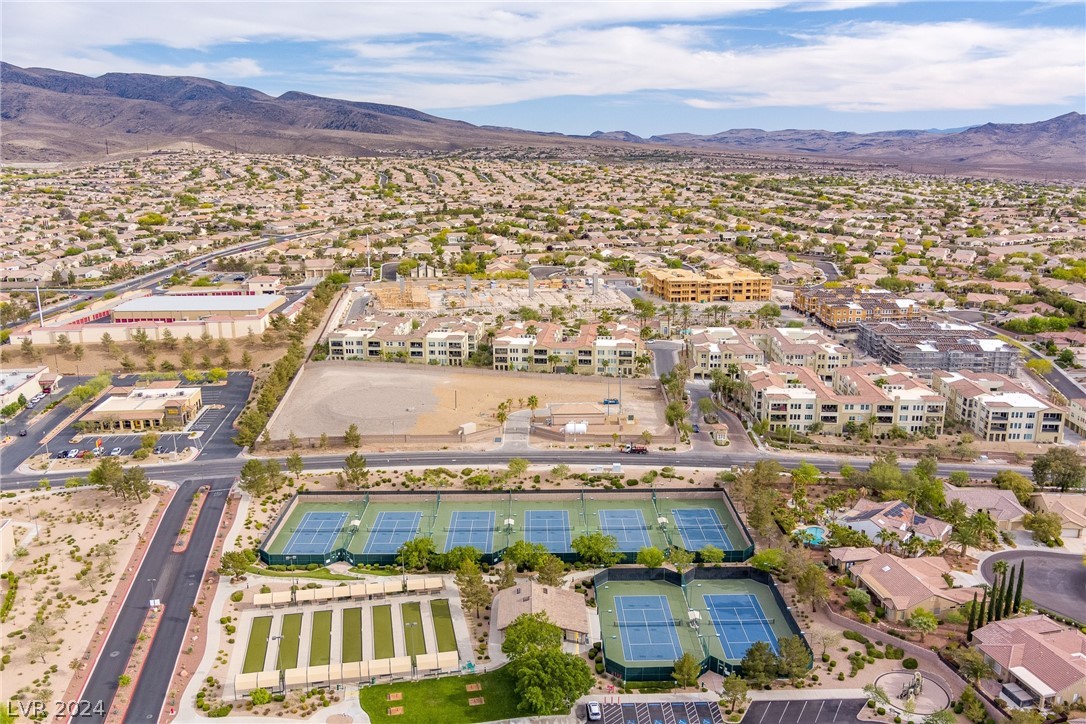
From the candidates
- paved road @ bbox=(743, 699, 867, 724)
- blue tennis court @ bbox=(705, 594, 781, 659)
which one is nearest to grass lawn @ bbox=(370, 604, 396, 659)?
blue tennis court @ bbox=(705, 594, 781, 659)

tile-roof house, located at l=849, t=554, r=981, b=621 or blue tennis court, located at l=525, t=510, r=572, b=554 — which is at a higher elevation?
tile-roof house, located at l=849, t=554, r=981, b=621

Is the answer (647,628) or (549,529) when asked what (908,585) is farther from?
(549,529)

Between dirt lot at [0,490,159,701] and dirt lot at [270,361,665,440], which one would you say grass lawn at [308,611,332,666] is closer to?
dirt lot at [0,490,159,701]

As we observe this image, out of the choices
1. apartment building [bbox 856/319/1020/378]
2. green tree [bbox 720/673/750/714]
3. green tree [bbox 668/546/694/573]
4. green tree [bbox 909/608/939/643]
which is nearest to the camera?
green tree [bbox 720/673/750/714]

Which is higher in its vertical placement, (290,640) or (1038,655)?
(1038,655)

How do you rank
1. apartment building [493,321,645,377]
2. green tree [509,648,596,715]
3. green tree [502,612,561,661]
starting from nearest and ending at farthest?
1. green tree [509,648,596,715]
2. green tree [502,612,561,661]
3. apartment building [493,321,645,377]

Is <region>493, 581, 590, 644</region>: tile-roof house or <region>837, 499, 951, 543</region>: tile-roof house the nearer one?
<region>493, 581, 590, 644</region>: tile-roof house

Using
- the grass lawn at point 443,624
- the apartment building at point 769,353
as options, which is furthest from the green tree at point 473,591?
the apartment building at point 769,353

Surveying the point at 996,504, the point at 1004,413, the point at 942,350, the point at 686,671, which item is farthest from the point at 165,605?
the point at 942,350
